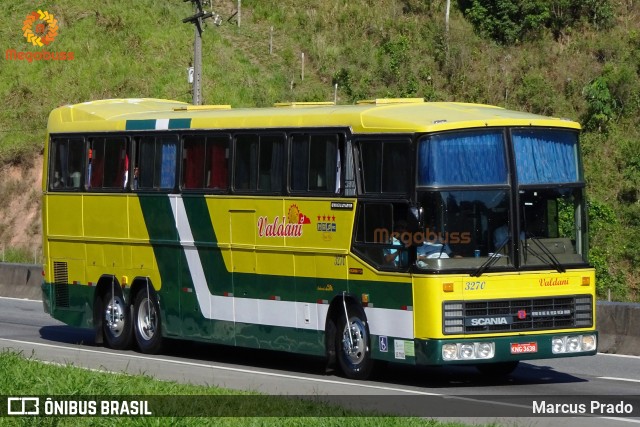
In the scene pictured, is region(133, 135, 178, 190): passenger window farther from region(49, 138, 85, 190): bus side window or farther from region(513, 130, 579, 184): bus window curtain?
region(513, 130, 579, 184): bus window curtain

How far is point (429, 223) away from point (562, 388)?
8.47 feet

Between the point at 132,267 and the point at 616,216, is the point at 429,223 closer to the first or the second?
the point at 132,267

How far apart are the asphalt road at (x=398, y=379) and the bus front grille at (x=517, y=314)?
29.3 inches

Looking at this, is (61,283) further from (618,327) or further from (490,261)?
(490,261)

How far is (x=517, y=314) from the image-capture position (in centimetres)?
1638

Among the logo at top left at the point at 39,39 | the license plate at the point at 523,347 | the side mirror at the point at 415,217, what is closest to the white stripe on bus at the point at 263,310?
the side mirror at the point at 415,217

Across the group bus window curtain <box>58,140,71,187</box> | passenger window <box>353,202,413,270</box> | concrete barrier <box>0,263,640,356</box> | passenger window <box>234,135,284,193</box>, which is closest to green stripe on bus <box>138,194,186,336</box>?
passenger window <box>234,135,284,193</box>

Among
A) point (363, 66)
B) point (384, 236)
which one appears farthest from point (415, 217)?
point (363, 66)

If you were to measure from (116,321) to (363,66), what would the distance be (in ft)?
87.6

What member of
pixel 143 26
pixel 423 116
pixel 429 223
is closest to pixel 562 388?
pixel 429 223

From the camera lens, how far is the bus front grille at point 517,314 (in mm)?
16031

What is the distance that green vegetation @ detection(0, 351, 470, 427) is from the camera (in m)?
12.0

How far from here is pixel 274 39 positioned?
52.0 m

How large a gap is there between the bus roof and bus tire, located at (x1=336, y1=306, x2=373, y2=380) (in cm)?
238
